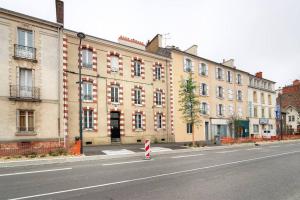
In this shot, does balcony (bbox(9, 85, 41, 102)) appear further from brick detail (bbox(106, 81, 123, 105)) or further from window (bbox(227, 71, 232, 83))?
window (bbox(227, 71, 232, 83))

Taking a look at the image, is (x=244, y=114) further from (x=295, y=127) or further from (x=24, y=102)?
(x=24, y=102)

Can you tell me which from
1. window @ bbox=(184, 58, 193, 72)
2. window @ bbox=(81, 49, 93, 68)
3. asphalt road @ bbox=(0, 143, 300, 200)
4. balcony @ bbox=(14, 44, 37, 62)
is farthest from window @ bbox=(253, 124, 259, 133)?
balcony @ bbox=(14, 44, 37, 62)

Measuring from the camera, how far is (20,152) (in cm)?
1319

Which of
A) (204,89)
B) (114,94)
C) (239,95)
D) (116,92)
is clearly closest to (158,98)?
(116,92)

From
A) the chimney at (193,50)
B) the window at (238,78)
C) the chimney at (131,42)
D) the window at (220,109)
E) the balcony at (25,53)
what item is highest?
the chimney at (193,50)

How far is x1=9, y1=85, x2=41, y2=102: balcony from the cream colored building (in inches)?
1260

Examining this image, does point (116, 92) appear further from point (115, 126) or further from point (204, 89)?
point (204, 89)

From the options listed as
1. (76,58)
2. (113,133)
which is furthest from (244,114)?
(76,58)

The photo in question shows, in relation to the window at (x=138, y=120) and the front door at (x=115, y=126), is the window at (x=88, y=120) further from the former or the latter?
the window at (x=138, y=120)

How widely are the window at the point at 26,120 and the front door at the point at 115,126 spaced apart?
23.2ft

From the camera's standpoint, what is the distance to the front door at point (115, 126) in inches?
874

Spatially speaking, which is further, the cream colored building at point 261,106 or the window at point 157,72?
the cream colored building at point 261,106

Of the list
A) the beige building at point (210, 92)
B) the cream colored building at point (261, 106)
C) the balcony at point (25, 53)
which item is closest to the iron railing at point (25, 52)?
the balcony at point (25, 53)

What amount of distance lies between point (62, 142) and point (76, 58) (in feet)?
23.6
